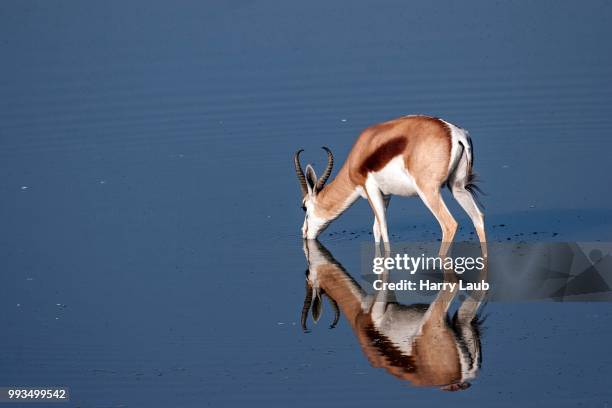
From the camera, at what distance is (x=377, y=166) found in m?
16.3

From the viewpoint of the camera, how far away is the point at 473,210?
1611 centimetres

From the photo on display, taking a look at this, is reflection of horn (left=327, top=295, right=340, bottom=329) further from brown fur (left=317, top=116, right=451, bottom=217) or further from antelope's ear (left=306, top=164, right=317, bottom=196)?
antelope's ear (left=306, top=164, right=317, bottom=196)

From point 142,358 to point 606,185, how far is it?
24.0 ft

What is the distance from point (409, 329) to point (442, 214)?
209cm

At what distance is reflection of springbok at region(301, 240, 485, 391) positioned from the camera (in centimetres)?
1307

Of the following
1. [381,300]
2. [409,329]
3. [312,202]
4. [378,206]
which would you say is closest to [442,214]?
[378,206]

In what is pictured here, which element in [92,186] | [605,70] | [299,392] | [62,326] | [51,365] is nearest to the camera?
[299,392]

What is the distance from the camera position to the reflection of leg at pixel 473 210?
1603 centimetres

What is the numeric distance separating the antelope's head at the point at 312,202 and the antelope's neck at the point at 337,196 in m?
0.06

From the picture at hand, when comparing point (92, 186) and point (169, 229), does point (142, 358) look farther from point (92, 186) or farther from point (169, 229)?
point (92, 186)

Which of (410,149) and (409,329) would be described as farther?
(410,149)

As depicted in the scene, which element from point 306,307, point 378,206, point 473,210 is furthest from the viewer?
point 378,206

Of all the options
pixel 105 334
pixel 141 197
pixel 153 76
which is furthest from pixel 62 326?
pixel 153 76

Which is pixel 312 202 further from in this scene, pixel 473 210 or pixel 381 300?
pixel 381 300
